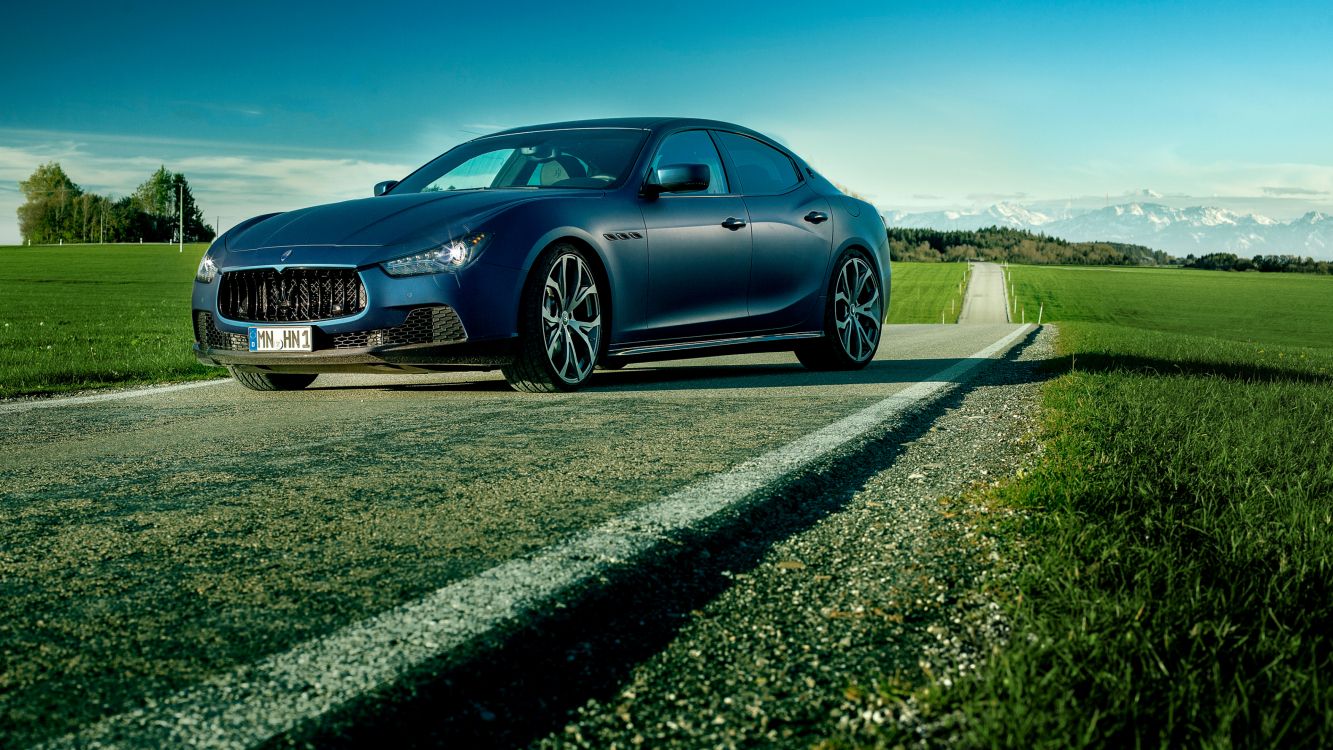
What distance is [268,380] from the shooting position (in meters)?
6.91

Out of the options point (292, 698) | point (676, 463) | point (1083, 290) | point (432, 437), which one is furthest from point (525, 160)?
point (1083, 290)

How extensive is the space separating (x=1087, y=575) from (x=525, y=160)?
5.60m

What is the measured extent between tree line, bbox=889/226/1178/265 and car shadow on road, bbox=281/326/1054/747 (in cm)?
14789

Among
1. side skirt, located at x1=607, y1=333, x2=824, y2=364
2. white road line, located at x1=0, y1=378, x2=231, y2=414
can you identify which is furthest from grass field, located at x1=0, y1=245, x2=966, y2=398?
side skirt, located at x1=607, y1=333, x2=824, y2=364

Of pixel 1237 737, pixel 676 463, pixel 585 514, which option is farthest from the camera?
pixel 676 463

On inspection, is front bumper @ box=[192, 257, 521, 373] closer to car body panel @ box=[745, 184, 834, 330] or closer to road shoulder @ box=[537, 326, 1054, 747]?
car body panel @ box=[745, 184, 834, 330]

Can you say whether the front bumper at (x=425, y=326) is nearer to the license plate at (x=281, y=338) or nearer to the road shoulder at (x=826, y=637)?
the license plate at (x=281, y=338)

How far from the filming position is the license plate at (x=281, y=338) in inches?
232

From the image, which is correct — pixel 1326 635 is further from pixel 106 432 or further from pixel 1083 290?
pixel 1083 290

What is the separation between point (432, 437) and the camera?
14.5ft

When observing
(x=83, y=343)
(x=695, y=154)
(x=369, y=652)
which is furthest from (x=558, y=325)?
(x=83, y=343)

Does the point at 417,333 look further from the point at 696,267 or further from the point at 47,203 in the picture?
the point at 47,203

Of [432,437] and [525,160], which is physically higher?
[525,160]

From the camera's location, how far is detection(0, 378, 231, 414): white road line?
6.00 meters
